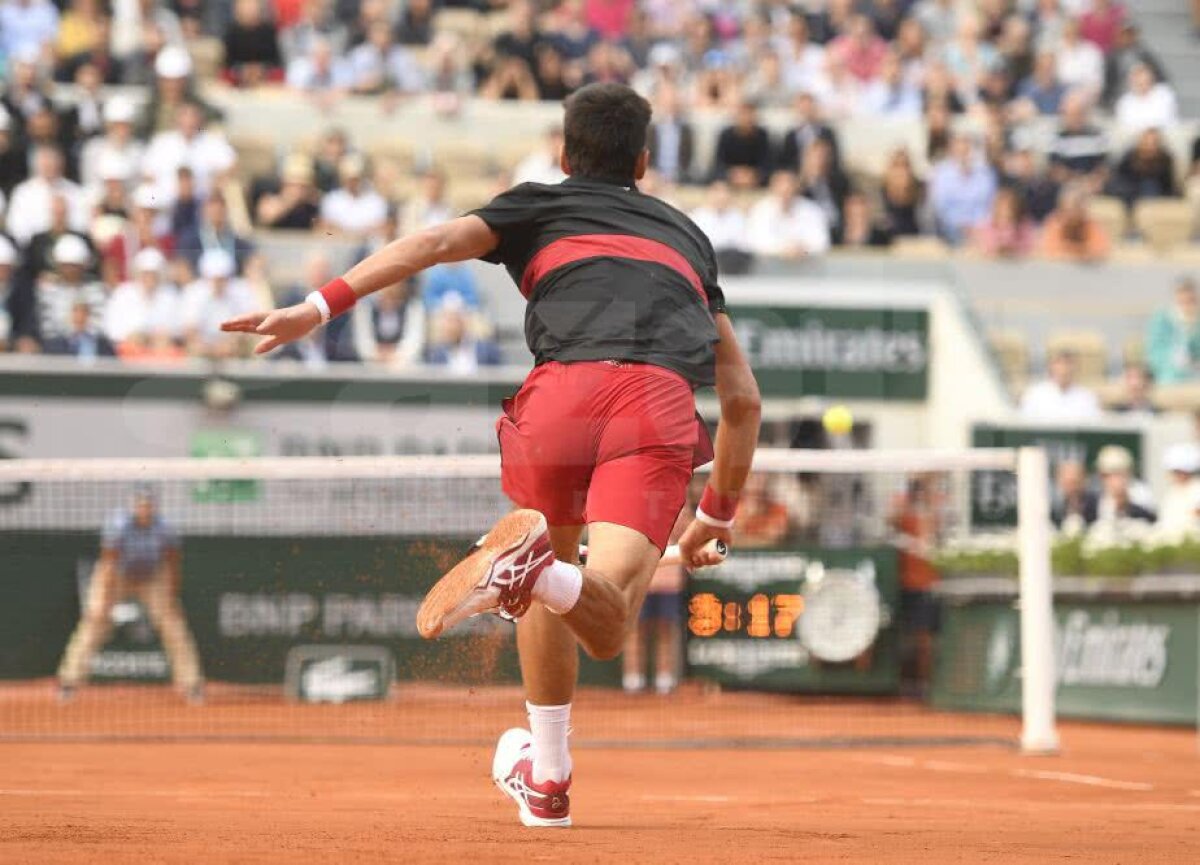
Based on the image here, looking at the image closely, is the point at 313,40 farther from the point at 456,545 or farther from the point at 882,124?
the point at 456,545

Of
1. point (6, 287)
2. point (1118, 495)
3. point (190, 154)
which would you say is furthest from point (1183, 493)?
point (6, 287)

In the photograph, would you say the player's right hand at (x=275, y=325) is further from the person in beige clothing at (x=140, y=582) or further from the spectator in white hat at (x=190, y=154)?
the spectator in white hat at (x=190, y=154)

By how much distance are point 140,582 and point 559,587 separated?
874cm

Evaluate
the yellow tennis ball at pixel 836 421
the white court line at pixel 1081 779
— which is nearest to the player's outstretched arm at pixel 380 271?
the white court line at pixel 1081 779

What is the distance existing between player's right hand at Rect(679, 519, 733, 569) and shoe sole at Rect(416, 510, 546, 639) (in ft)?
4.64

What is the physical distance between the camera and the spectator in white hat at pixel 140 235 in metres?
16.7

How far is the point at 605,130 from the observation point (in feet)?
20.9

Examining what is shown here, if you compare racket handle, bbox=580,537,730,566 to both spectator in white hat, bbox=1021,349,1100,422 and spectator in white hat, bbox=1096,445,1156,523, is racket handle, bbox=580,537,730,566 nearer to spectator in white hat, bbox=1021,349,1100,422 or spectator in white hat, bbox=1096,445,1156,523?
spectator in white hat, bbox=1096,445,1156,523

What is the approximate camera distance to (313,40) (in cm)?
2020

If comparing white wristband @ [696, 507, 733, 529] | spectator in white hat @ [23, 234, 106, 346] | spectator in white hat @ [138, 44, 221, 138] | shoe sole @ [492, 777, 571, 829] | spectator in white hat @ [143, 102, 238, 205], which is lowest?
shoe sole @ [492, 777, 571, 829]

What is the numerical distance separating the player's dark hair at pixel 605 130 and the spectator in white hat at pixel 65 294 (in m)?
10.0

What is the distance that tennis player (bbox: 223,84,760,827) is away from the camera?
593 centimetres

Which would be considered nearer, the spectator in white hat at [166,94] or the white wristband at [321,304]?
the white wristband at [321,304]

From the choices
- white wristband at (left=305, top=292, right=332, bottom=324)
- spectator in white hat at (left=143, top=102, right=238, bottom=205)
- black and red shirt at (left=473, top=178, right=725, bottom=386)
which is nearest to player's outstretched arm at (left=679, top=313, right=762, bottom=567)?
black and red shirt at (left=473, top=178, right=725, bottom=386)
